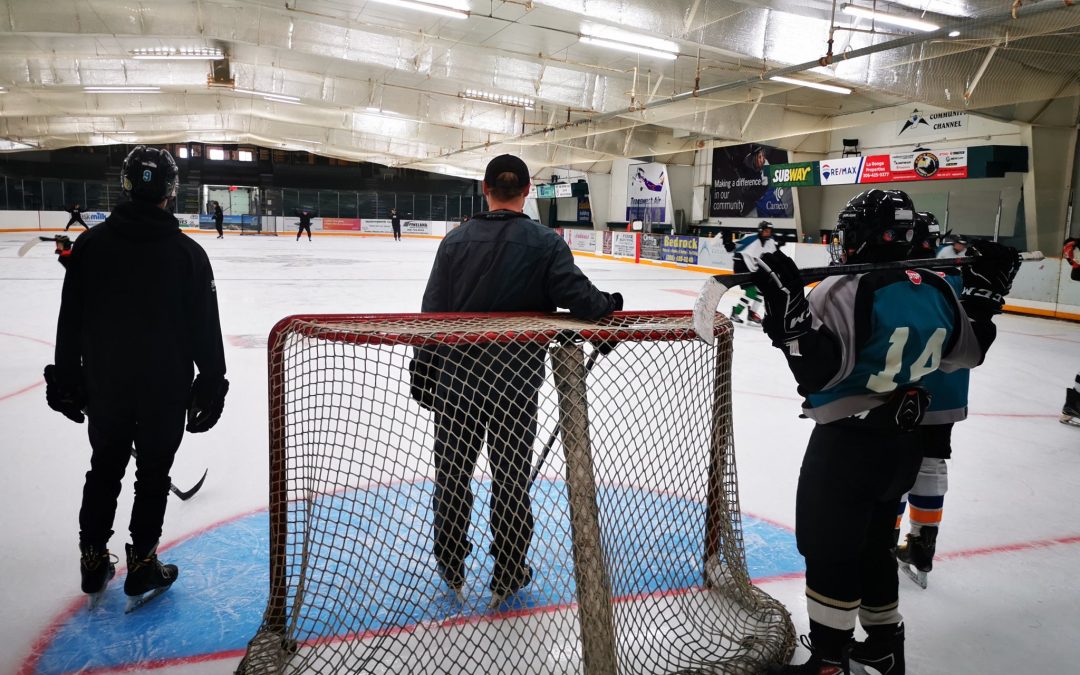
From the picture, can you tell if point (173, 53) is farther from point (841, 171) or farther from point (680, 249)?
point (841, 171)

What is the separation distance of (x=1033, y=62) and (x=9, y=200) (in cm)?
2912

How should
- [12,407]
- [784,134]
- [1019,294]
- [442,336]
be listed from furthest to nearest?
[784,134] < [1019,294] < [12,407] < [442,336]

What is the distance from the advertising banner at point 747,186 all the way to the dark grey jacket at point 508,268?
16774 millimetres

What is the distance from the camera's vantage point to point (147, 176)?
1.95m

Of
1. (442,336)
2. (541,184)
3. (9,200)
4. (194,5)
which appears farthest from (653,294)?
(9,200)

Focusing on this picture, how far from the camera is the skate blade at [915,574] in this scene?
7.86 feet

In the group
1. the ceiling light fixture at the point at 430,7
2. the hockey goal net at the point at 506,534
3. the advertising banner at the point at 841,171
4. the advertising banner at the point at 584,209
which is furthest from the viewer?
the advertising banner at the point at 584,209

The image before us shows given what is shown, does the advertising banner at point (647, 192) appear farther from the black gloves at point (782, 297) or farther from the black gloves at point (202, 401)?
the black gloves at point (782, 297)

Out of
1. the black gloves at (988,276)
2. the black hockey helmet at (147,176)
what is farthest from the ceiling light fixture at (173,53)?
the black gloves at (988,276)

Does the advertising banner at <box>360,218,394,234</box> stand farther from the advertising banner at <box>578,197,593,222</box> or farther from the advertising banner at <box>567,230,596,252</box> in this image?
the advertising banner at <box>567,230,596,252</box>

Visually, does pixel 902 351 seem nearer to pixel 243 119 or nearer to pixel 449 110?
pixel 449 110

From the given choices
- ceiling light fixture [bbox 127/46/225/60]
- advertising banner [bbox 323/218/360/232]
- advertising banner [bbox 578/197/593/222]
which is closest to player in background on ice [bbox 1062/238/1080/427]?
ceiling light fixture [bbox 127/46/225/60]

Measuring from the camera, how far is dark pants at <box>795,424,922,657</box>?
5.22ft

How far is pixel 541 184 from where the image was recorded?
92.1 ft
